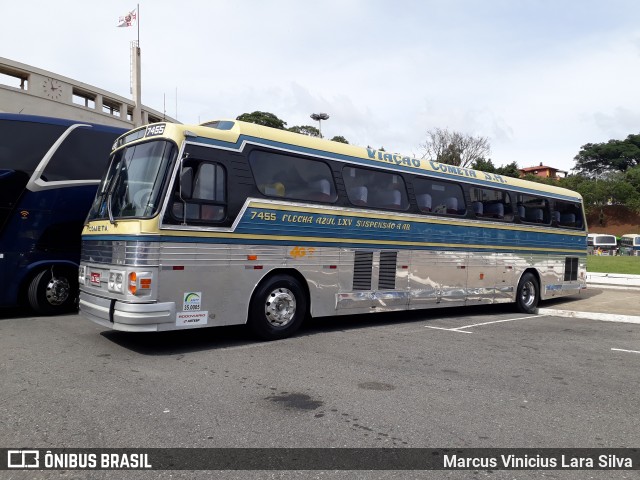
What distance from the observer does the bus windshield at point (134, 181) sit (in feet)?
21.8

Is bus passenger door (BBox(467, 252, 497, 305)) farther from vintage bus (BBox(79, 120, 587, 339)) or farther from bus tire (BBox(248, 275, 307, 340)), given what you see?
bus tire (BBox(248, 275, 307, 340))

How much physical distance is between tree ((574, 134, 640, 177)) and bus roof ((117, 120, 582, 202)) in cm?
7937

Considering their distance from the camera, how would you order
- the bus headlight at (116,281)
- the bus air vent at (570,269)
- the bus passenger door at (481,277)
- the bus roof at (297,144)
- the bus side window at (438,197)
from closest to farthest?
the bus headlight at (116,281) < the bus roof at (297,144) < the bus side window at (438,197) < the bus passenger door at (481,277) < the bus air vent at (570,269)

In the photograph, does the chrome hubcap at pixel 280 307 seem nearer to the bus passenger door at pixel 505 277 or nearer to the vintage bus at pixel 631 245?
the bus passenger door at pixel 505 277

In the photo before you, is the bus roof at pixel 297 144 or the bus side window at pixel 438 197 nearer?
the bus roof at pixel 297 144

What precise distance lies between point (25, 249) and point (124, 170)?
368 centimetres

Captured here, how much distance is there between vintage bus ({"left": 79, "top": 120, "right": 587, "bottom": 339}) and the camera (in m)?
6.60

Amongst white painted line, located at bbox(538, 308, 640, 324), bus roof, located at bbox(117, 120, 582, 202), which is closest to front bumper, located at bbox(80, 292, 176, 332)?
bus roof, located at bbox(117, 120, 582, 202)

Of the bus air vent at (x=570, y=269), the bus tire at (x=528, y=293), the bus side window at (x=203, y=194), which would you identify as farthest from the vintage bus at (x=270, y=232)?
the bus air vent at (x=570, y=269)

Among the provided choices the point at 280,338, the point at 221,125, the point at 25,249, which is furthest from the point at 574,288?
the point at 25,249

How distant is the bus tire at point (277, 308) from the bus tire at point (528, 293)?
6853 mm

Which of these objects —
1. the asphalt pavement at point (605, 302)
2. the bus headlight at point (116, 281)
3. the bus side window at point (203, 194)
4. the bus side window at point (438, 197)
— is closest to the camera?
the bus headlight at point (116, 281)

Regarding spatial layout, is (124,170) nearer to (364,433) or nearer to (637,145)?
(364,433)

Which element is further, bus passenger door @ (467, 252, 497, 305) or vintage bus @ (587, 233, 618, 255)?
vintage bus @ (587, 233, 618, 255)
